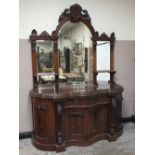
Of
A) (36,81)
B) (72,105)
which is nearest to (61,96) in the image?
(72,105)

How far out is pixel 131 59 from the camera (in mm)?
4227

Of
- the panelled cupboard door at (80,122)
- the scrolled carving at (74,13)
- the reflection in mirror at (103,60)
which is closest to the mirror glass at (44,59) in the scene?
the scrolled carving at (74,13)

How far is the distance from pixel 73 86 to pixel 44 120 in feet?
2.64

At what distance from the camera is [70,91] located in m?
3.24

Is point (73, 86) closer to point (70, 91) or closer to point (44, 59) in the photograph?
point (70, 91)

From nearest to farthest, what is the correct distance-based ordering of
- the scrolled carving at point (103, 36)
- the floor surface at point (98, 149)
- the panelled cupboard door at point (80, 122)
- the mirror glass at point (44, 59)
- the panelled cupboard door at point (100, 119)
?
1. the floor surface at point (98, 149)
2. the panelled cupboard door at point (80, 122)
3. the panelled cupboard door at point (100, 119)
4. the mirror glass at point (44, 59)
5. the scrolled carving at point (103, 36)

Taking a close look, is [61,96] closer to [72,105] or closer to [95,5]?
[72,105]

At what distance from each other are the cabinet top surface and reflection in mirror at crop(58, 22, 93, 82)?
17 cm

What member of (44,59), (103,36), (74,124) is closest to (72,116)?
(74,124)

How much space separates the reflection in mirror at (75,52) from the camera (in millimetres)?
3586

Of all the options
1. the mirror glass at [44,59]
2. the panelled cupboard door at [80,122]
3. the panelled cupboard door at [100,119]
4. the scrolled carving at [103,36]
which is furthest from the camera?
the scrolled carving at [103,36]

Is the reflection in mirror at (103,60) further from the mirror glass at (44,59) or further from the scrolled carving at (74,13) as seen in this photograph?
the mirror glass at (44,59)

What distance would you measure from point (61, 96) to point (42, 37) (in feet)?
3.60

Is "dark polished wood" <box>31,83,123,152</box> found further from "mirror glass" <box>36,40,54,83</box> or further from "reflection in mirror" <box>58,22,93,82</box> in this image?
"reflection in mirror" <box>58,22,93,82</box>
